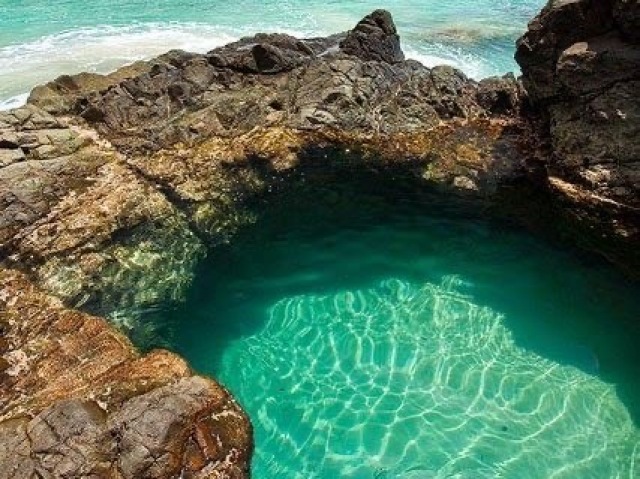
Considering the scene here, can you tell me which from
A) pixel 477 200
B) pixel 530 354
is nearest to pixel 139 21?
pixel 477 200

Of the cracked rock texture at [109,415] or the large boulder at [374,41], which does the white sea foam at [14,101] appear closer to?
the large boulder at [374,41]

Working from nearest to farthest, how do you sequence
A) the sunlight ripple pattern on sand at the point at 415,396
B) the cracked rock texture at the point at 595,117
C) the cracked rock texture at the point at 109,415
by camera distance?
the cracked rock texture at the point at 109,415, the sunlight ripple pattern on sand at the point at 415,396, the cracked rock texture at the point at 595,117

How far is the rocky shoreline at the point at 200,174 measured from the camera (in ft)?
18.4

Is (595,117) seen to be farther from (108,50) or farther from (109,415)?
(108,50)

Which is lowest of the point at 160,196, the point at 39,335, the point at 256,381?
the point at 256,381

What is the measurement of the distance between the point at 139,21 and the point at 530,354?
23903 millimetres

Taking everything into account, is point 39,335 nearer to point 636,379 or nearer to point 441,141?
point 441,141

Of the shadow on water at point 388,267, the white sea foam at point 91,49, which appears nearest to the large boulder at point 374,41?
the shadow on water at point 388,267

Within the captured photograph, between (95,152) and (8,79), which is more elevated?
(95,152)

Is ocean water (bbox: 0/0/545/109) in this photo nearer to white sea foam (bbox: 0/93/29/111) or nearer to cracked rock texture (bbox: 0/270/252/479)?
white sea foam (bbox: 0/93/29/111)

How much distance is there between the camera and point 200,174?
912 cm

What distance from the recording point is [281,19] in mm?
27812

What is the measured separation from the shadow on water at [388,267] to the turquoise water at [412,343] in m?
0.02

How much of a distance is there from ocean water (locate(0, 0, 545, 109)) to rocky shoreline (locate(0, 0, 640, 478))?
1018cm
